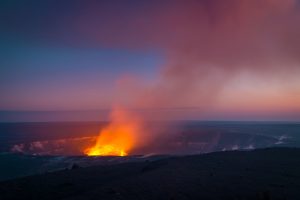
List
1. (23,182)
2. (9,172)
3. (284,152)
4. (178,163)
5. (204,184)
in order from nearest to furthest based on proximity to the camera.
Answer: (204,184), (23,182), (178,163), (284,152), (9,172)

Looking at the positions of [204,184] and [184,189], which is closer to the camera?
[184,189]

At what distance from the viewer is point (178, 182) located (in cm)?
3170

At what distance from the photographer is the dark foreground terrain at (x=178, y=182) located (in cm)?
2717

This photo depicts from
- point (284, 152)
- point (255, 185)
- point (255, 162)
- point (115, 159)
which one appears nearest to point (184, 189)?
point (255, 185)

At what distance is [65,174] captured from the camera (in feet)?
131

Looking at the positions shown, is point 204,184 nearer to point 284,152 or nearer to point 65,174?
point 65,174

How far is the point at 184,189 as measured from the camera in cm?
2875

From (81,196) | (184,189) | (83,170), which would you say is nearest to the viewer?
(81,196)

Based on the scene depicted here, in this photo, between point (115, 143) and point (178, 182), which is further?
point (115, 143)

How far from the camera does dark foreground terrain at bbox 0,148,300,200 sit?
27.2 metres

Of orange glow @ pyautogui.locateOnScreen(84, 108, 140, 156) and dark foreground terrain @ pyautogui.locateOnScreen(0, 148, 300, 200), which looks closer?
dark foreground terrain @ pyautogui.locateOnScreen(0, 148, 300, 200)

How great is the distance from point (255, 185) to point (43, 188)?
19.0 meters

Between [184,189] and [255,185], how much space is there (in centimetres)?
650

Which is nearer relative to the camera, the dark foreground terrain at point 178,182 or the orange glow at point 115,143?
the dark foreground terrain at point 178,182
